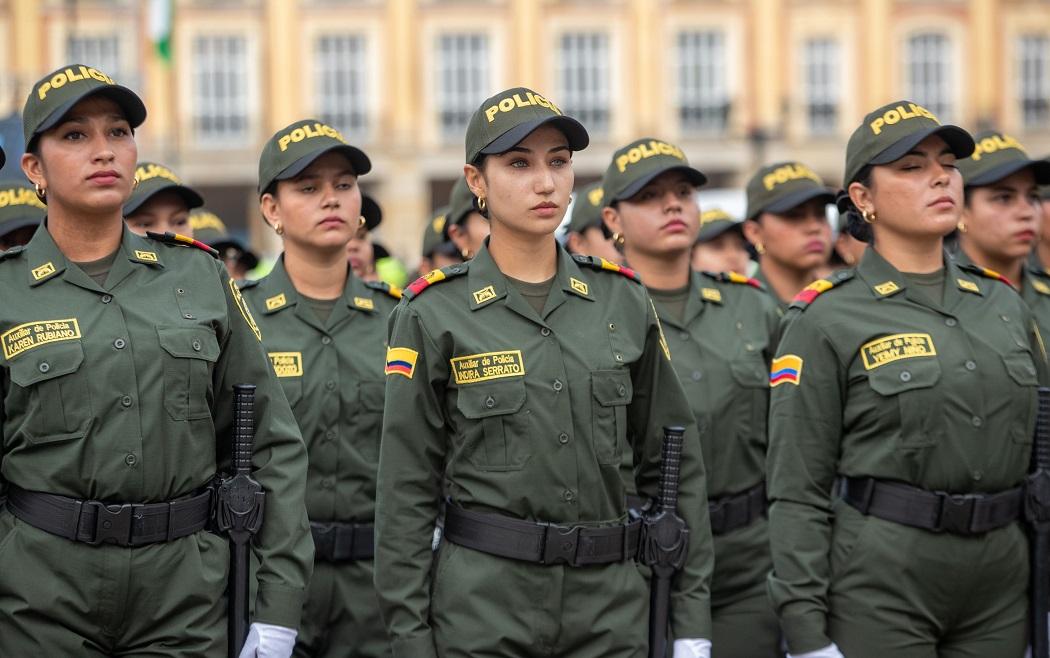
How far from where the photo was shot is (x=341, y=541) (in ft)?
18.9

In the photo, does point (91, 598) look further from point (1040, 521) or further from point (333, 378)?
point (1040, 521)

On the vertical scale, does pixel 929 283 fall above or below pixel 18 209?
below

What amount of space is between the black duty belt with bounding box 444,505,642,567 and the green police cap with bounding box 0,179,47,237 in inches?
115

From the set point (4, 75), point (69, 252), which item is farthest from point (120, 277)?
point (4, 75)

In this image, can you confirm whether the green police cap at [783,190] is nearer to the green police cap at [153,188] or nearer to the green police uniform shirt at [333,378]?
the green police uniform shirt at [333,378]

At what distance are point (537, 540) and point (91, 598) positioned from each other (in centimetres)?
129

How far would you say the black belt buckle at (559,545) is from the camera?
4.37 m

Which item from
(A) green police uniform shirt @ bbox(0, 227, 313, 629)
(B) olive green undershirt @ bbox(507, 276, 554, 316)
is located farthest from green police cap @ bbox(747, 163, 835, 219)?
(A) green police uniform shirt @ bbox(0, 227, 313, 629)

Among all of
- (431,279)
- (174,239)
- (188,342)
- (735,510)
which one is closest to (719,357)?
(735,510)

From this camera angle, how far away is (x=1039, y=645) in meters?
4.85

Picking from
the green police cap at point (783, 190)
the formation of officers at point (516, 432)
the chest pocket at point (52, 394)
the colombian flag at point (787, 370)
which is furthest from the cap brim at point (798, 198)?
the chest pocket at point (52, 394)

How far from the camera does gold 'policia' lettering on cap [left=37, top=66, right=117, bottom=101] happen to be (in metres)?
4.48

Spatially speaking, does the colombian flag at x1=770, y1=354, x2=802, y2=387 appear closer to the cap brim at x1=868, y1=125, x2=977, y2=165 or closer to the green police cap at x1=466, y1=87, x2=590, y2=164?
the cap brim at x1=868, y1=125, x2=977, y2=165

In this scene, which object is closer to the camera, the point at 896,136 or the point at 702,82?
the point at 896,136
